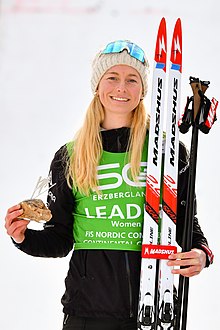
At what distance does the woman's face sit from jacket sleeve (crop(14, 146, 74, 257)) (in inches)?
9.0

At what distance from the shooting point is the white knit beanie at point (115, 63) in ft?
7.36

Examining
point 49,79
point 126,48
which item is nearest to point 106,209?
point 126,48

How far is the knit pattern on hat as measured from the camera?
2.24m

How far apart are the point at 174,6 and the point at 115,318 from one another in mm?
1776

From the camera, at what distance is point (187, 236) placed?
212 centimetres

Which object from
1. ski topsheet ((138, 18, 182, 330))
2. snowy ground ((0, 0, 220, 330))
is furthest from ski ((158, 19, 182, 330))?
snowy ground ((0, 0, 220, 330))

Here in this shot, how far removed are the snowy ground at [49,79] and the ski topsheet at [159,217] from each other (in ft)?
3.48

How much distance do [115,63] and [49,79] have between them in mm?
1209

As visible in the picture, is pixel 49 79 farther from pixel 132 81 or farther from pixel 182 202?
pixel 182 202

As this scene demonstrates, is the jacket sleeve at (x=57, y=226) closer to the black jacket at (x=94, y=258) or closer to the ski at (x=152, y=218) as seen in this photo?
the black jacket at (x=94, y=258)

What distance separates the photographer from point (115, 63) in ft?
7.36

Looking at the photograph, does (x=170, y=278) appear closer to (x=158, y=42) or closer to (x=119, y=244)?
(x=119, y=244)

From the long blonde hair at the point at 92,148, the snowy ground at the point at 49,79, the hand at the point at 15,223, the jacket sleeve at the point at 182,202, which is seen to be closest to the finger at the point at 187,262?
the jacket sleeve at the point at 182,202

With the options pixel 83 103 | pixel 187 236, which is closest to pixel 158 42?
pixel 187 236
